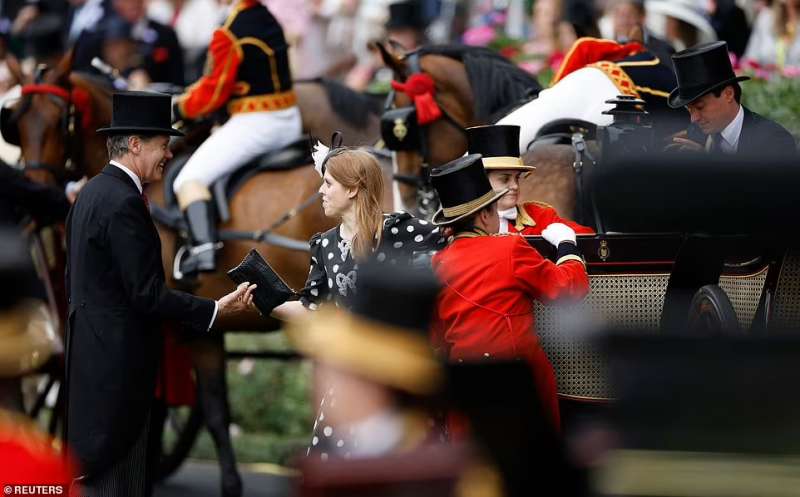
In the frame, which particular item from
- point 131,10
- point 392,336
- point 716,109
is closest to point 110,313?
point 716,109

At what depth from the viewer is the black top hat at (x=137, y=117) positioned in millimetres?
6086

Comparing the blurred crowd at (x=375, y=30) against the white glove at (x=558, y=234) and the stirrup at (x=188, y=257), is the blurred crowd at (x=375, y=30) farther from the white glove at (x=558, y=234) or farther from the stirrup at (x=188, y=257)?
the white glove at (x=558, y=234)

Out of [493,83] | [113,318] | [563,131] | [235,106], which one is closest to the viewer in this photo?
[113,318]

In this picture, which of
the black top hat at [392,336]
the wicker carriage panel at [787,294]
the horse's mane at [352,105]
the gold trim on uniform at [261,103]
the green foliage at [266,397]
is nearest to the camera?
the black top hat at [392,336]

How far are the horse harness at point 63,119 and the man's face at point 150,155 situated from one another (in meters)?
3.35

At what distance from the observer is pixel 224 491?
872cm

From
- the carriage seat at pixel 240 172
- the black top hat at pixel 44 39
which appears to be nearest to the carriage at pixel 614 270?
the carriage seat at pixel 240 172

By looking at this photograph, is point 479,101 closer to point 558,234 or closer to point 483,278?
point 558,234

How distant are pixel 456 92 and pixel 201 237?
1.75 metres

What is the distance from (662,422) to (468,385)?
388 millimetres

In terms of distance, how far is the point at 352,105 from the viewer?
9516 millimetres

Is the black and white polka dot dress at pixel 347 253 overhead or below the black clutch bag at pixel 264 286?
overhead

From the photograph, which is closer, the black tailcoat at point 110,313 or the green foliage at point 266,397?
the black tailcoat at point 110,313

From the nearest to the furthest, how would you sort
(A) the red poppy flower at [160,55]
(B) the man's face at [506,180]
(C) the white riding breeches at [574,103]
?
(B) the man's face at [506,180], (C) the white riding breeches at [574,103], (A) the red poppy flower at [160,55]
